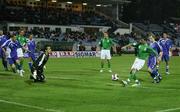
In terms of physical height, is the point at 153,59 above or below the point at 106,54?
above

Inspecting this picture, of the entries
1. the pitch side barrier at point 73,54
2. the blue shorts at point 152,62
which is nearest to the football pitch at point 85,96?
the blue shorts at point 152,62

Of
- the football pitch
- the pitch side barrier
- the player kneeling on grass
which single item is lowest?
Answer: the pitch side barrier

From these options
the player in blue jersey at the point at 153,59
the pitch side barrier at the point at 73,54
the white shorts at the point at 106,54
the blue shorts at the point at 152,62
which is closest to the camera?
the player in blue jersey at the point at 153,59

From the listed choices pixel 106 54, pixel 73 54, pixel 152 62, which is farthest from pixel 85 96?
pixel 73 54

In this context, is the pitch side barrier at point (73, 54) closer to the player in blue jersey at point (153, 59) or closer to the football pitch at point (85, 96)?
the player in blue jersey at point (153, 59)

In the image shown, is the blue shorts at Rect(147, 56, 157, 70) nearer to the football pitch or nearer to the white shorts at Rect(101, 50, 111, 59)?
the football pitch

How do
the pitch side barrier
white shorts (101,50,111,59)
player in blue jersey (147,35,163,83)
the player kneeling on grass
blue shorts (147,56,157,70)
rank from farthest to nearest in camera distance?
the pitch side barrier
white shorts (101,50,111,59)
blue shorts (147,56,157,70)
player in blue jersey (147,35,163,83)
the player kneeling on grass

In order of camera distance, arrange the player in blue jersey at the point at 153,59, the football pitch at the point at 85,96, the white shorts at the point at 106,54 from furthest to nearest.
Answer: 1. the white shorts at the point at 106,54
2. the player in blue jersey at the point at 153,59
3. the football pitch at the point at 85,96

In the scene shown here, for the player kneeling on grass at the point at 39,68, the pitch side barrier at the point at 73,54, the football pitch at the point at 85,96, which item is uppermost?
the player kneeling on grass at the point at 39,68

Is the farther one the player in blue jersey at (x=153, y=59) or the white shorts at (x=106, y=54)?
the white shorts at (x=106, y=54)

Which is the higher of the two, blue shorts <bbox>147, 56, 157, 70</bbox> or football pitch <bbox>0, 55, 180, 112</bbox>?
blue shorts <bbox>147, 56, 157, 70</bbox>

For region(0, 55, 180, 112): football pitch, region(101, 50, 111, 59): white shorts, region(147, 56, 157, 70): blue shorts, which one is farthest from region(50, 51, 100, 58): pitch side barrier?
region(0, 55, 180, 112): football pitch

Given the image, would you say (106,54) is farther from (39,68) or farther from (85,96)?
(85,96)

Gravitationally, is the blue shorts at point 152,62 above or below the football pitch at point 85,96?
above
